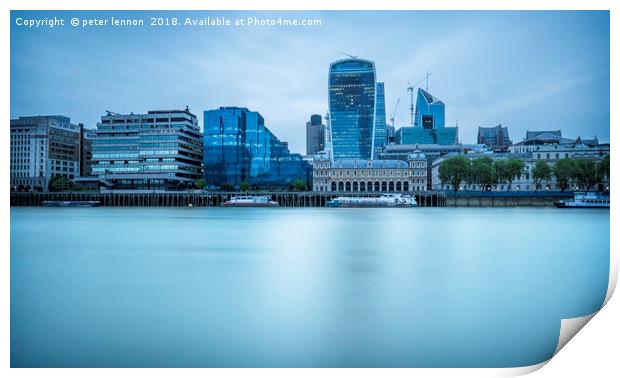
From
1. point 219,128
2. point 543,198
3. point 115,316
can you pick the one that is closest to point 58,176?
point 219,128

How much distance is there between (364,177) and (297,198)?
10753mm

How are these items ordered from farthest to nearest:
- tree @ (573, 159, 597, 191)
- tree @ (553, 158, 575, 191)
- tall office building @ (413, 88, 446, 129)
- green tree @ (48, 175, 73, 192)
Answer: tall office building @ (413, 88, 446, 129) < tree @ (553, 158, 575, 191) < tree @ (573, 159, 597, 191) < green tree @ (48, 175, 73, 192)

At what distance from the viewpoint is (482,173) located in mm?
37406

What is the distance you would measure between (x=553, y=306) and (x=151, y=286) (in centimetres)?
430

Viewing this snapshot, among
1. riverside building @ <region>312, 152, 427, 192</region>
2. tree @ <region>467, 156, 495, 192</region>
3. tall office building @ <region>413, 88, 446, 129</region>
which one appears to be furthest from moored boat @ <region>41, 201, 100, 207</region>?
tall office building @ <region>413, 88, 446, 129</region>

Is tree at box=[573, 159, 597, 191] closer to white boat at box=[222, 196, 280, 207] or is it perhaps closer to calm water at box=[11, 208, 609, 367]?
calm water at box=[11, 208, 609, 367]

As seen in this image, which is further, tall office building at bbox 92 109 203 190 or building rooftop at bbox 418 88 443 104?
building rooftop at bbox 418 88 443 104

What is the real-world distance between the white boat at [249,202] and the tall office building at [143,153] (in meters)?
4.69

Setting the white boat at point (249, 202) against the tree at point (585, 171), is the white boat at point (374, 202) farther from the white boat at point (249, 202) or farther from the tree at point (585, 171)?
the tree at point (585, 171)

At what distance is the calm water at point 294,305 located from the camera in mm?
3613

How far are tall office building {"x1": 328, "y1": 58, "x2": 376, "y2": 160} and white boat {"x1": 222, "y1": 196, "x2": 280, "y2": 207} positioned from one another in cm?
2051

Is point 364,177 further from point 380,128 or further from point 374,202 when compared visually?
point 380,128

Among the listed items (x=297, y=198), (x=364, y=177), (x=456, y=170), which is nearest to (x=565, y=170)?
(x=456, y=170)

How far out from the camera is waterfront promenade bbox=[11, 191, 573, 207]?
36094 mm
